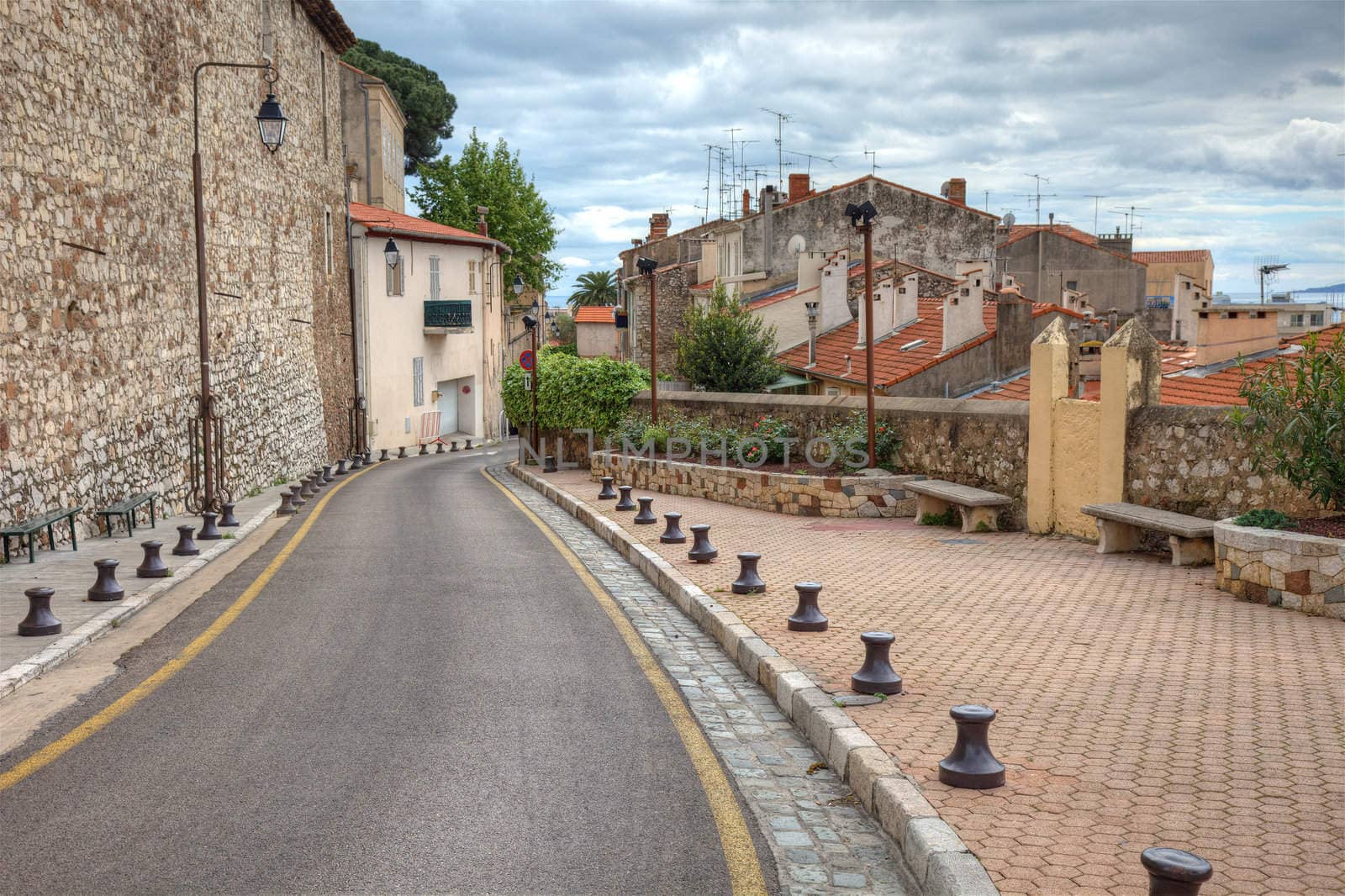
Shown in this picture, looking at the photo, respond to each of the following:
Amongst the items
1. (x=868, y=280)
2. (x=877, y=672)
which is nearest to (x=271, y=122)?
(x=868, y=280)

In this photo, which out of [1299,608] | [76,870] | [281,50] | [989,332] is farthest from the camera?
[989,332]

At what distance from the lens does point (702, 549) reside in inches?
475

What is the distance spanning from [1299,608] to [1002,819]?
5241 millimetres

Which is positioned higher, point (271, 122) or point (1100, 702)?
point (271, 122)

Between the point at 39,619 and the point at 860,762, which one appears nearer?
the point at 860,762

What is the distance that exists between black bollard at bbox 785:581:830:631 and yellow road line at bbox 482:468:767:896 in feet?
3.61

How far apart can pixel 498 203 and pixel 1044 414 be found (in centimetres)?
5353

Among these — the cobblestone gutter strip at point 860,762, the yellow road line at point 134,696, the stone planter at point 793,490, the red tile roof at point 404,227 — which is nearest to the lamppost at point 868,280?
the stone planter at point 793,490

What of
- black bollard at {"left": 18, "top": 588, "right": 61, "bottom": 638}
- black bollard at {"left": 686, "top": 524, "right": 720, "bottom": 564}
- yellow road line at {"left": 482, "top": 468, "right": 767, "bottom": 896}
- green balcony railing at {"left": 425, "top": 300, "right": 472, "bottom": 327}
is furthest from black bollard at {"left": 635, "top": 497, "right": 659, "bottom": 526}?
green balcony railing at {"left": 425, "top": 300, "right": 472, "bottom": 327}

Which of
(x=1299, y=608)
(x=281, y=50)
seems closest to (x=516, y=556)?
(x=1299, y=608)

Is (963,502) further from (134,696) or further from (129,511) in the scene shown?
(129,511)

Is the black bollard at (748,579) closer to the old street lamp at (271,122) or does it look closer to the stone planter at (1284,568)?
the stone planter at (1284,568)

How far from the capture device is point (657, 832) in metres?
4.78

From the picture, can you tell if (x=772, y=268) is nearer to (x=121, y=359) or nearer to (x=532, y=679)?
(x=121, y=359)
